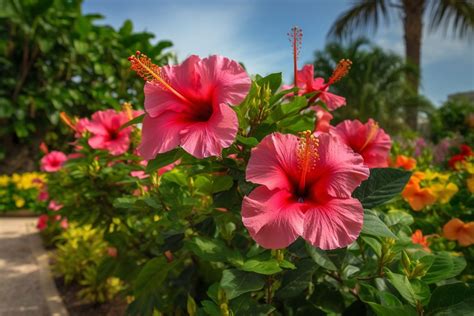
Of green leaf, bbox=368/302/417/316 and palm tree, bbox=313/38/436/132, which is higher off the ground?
palm tree, bbox=313/38/436/132

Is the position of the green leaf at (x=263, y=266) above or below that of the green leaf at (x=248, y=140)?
below

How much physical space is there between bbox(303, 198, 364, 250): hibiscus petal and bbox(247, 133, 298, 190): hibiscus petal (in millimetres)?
103

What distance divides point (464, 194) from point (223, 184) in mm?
1254

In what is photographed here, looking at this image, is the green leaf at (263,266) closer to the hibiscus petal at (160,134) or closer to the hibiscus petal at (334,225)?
the hibiscus petal at (334,225)

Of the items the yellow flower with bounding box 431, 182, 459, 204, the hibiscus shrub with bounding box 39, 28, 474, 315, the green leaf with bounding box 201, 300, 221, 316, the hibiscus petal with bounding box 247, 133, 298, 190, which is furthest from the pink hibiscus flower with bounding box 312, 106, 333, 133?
the yellow flower with bounding box 431, 182, 459, 204

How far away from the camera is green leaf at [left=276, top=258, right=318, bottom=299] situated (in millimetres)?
1072

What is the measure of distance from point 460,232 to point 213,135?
1.15 meters

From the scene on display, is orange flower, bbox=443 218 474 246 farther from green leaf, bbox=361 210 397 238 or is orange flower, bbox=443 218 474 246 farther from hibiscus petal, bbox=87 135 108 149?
hibiscus petal, bbox=87 135 108 149

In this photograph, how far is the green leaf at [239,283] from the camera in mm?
914

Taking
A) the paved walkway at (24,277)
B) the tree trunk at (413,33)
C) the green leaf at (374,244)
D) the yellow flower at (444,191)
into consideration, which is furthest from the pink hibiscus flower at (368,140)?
the tree trunk at (413,33)

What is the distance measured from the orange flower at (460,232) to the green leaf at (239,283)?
92cm

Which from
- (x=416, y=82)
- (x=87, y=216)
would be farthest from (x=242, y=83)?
(x=416, y=82)

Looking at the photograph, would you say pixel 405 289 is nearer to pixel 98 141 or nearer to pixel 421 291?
pixel 421 291

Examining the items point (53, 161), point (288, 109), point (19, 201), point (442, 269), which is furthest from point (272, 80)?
point (19, 201)
